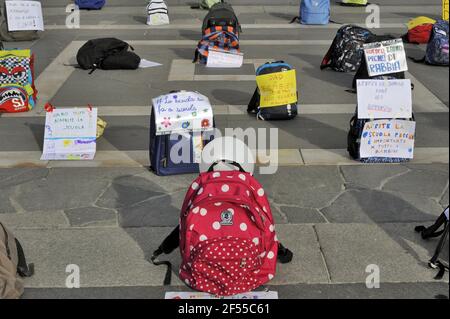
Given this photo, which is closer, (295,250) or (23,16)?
(295,250)

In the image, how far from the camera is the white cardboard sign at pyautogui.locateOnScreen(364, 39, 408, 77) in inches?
286

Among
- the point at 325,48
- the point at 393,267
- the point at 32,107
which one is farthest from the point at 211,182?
the point at 325,48

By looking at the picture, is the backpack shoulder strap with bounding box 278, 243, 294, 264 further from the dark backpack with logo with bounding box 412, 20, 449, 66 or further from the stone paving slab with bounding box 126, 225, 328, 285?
the dark backpack with logo with bounding box 412, 20, 449, 66

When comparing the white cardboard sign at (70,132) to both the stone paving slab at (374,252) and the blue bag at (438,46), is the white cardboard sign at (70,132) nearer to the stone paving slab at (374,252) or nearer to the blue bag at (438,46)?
the stone paving slab at (374,252)

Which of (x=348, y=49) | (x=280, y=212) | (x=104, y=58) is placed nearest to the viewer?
(x=280, y=212)

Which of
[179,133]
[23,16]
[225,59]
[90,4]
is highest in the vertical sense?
[23,16]

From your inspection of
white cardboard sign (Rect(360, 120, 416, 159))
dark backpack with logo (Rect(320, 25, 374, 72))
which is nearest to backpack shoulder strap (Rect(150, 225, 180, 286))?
white cardboard sign (Rect(360, 120, 416, 159))

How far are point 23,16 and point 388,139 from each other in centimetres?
1002

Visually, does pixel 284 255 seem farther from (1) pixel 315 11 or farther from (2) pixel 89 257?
(1) pixel 315 11

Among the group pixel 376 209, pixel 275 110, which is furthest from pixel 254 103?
pixel 376 209

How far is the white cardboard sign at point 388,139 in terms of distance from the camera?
265 inches

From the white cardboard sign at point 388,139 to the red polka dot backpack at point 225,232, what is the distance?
2.75 m

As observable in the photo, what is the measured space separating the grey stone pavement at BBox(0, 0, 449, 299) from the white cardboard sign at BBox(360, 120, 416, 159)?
18 centimetres

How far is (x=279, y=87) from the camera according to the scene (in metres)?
8.28
